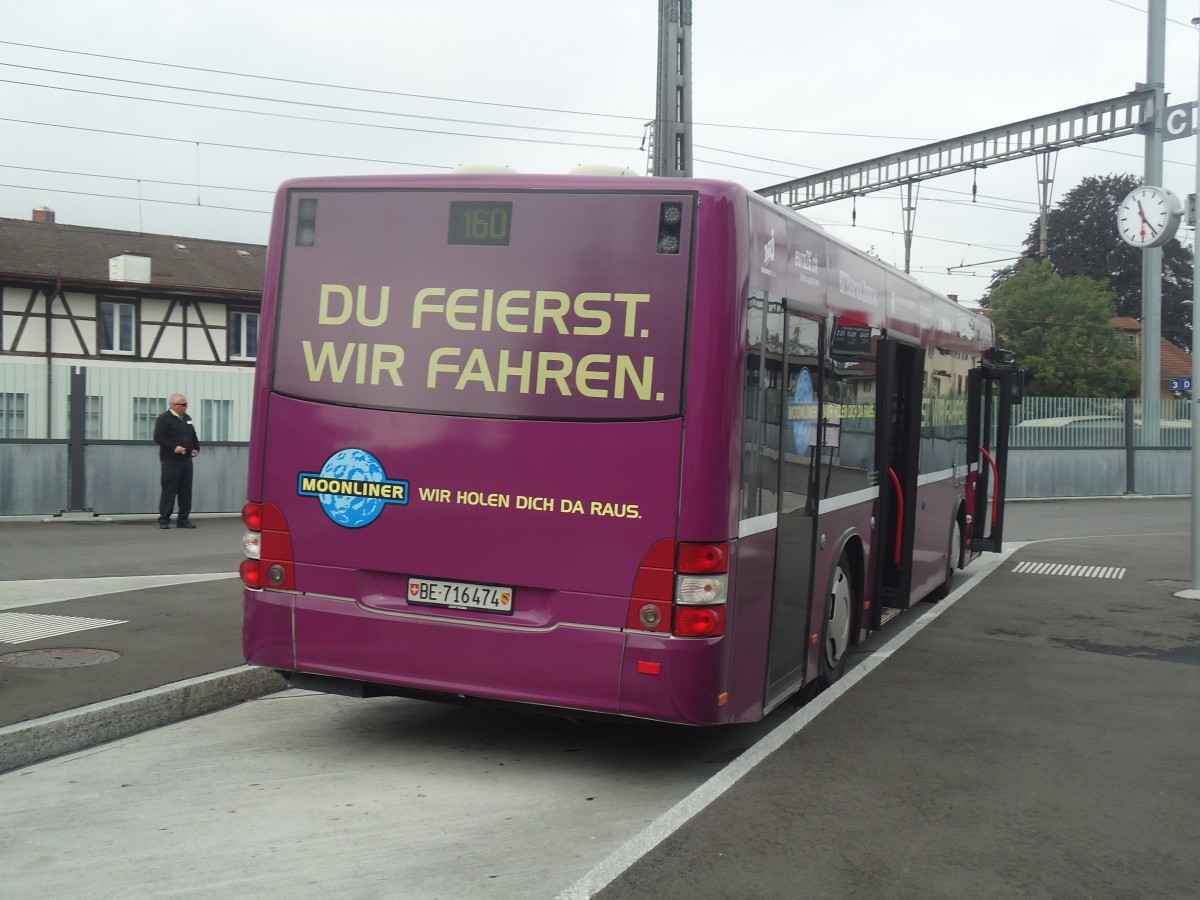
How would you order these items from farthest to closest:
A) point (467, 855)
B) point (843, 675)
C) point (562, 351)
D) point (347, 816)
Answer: point (843, 675), point (562, 351), point (347, 816), point (467, 855)

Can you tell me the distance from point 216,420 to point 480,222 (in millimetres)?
15787

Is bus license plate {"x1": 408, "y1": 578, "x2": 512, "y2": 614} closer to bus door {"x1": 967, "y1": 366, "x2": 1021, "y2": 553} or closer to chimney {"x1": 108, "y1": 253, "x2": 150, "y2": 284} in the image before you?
bus door {"x1": 967, "y1": 366, "x2": 1021, "y2": 553}

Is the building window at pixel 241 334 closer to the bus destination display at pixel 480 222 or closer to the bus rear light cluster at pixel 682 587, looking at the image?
the bus destination display at pixel 480 222

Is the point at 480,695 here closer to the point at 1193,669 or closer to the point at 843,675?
the point at 843,675

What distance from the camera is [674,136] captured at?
16812 millimetres

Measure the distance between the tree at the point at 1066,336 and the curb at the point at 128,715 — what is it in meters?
47.4

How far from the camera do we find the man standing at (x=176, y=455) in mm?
18156

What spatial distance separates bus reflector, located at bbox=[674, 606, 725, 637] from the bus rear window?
→ 0.87 meters

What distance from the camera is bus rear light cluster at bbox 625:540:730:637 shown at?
19.0 feet

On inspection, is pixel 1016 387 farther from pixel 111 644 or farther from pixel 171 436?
pixel 171 436

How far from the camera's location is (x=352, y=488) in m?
6.31

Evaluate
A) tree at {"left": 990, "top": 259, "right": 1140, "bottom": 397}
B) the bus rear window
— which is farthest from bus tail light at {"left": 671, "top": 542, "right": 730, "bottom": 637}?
tree at {"left": 990, "top": 259, "right": 1140, "bottom": 397}

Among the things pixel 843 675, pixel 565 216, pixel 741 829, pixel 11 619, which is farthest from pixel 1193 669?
pixel 11 619

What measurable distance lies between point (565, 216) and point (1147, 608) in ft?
29.4
